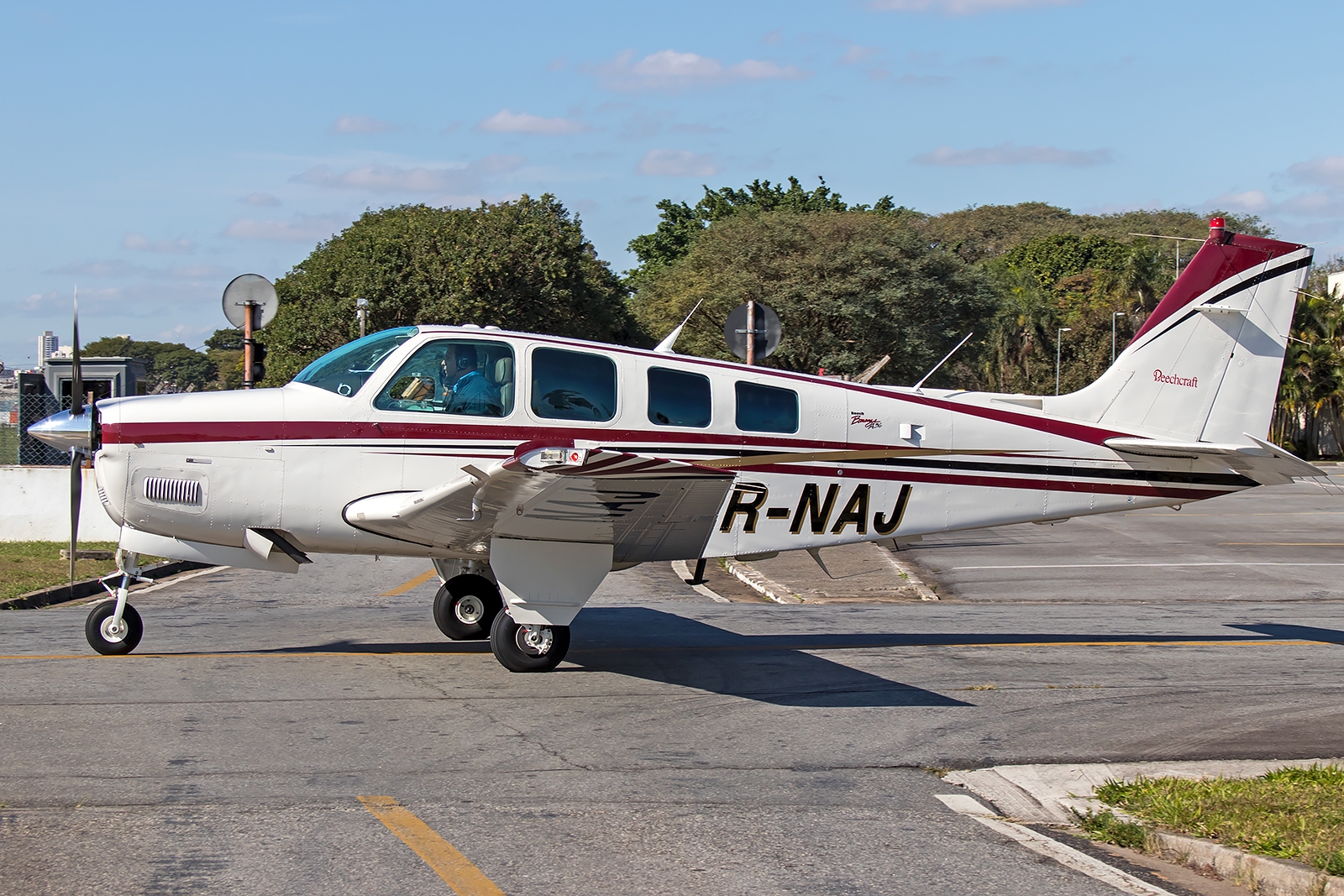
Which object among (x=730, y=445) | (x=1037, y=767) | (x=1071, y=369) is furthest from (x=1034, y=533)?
(x=1071, y=369)

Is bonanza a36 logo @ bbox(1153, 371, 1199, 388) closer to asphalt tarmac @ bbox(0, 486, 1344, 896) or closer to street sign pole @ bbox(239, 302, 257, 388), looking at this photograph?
asphalt tarmac @ bbox(0, 486, 1344, 896)

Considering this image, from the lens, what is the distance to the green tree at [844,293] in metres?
51.5

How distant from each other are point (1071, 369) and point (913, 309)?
3095 cm

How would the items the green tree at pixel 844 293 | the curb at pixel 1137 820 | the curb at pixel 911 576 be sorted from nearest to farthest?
the curb at pixel 1137 820 < the curb at pixel 911 576 < the green tree at pixel 844 293

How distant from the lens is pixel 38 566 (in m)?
16.8

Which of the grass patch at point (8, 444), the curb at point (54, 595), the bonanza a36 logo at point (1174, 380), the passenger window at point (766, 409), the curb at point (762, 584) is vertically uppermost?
the bonanza a36 logo at point (1174, 380)

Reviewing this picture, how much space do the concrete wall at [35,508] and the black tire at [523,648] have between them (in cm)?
1352

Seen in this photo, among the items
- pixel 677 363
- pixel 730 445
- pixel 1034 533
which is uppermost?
pixel 677 363

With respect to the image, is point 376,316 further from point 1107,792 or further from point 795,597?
point 1107,792

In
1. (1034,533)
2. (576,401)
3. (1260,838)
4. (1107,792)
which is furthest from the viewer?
(1034,533)

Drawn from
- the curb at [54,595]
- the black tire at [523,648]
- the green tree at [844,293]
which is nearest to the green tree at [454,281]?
the green tree at [844,293]

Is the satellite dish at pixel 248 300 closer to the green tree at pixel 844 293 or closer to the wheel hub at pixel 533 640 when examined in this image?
the wheel hub at pixel 533 640

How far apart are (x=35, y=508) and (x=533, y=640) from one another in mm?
14613

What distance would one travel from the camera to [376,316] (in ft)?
159
